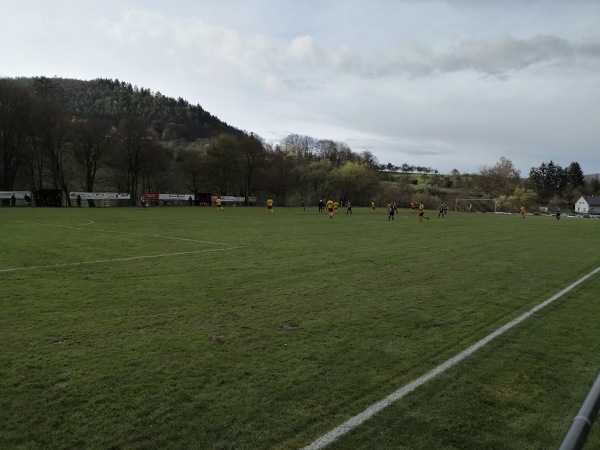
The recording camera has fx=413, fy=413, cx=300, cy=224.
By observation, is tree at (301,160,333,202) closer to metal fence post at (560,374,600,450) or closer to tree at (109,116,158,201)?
tree at (109,116,158,201)

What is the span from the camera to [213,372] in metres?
4.88

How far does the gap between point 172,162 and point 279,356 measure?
260 ft

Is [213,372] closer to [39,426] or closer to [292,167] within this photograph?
[39,426]

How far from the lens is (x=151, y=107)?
13338 centimetres

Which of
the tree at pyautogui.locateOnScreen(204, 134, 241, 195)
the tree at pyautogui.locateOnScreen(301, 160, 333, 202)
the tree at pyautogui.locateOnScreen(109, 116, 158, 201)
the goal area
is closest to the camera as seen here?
the tree at pyautogui.locateOnScreen(109, 116, 158, 201)

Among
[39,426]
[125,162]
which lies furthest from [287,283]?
[125,162]

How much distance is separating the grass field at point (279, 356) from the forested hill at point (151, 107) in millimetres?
106399

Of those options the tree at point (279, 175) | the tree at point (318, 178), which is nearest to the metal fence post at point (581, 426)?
the tree at point (279, 175)

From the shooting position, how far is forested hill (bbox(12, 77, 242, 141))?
11788cm

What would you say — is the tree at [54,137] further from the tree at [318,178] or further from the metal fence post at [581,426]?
the metal fence post at [581,426]

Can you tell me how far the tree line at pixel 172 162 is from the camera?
184 feet

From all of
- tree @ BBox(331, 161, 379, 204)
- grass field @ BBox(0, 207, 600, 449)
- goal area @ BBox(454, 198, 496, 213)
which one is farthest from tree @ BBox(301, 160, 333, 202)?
grass field @ BBox(0, 207, 600, 449)

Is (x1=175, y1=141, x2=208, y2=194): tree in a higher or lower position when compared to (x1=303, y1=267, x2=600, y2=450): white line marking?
higher

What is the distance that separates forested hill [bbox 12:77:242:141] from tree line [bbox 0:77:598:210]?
0.48 m
